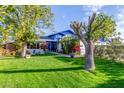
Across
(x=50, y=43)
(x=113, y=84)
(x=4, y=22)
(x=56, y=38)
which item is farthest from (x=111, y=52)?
(x=50, y=43)

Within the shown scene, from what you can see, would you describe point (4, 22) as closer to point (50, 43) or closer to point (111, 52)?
point (111, 52)

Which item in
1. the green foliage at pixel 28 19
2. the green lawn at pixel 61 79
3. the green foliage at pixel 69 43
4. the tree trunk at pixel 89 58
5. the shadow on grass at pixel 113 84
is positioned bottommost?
the shadow on grass at pixel 113 84

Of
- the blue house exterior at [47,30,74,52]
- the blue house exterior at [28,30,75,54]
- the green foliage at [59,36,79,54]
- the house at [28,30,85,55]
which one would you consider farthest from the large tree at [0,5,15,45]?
the blue house exterior at [47,30,74,52]

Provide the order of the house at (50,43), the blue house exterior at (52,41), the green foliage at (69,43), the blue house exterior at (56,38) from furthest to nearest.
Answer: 1. the blue house exterior at (56,38)
2. the blue house exterior at (52,41)
3. the house at (50,43)
4. the green foliage at (69,43)

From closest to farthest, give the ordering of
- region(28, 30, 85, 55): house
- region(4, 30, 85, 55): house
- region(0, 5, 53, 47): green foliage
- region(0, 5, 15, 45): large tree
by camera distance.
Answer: region(0, 5, 15, 45): large tree, region(0, 5, 53, 47): green foliage, region(4, 30, 85, 55): house, region(28, 30, 85, 55): house

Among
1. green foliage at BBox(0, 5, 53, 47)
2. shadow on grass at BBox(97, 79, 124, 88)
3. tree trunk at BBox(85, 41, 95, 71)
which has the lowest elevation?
shadow on grass at BBox(97, 79, 124, 88)

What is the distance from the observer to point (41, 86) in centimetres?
1290

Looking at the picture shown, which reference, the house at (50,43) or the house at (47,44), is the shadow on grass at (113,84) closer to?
the house at (47,44)

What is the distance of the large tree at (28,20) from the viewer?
31.9 meters

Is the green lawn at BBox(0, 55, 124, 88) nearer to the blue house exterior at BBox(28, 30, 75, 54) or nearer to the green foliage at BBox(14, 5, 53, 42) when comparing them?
the green foliage at BBox(14, 5, 53, 42)

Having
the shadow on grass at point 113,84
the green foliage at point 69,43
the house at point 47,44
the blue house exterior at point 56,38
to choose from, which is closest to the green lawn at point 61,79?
the shadow on grass at point 113,84

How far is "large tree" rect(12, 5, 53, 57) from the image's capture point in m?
31.9
